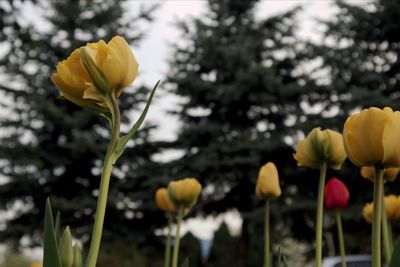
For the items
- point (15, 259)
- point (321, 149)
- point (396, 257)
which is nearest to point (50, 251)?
point (396, 257)

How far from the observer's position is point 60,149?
40.5 feet

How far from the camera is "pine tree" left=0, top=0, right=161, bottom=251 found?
11.7 m

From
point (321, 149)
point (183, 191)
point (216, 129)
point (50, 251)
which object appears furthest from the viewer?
point (216, 129)

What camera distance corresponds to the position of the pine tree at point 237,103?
1063 centimetres

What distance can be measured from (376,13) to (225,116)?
3.53 meters

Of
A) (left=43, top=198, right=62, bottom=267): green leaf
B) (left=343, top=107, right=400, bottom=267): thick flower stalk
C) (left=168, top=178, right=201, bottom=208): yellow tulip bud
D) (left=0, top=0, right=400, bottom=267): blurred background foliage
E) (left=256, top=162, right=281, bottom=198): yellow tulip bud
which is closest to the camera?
(left=43, top=198, right=62, bottom=267): green leaf

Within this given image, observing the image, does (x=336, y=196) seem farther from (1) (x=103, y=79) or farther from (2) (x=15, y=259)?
(2) (x=15, y=259)

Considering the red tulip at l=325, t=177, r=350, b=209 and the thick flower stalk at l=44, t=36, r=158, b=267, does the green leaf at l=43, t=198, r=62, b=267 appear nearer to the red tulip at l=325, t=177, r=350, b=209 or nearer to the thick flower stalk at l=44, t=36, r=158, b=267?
the thick flower stalk at l=44, t=36, r=158, b=267

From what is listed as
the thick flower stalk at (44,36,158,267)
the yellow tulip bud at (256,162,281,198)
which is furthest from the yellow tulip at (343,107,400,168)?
the yellow tulip bud at (256,162,281,198)

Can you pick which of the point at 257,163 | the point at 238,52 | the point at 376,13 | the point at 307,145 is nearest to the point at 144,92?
the point at 238,52

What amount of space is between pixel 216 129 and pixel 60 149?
3524mm

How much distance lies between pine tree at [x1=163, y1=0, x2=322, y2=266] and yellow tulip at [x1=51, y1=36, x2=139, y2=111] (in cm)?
933

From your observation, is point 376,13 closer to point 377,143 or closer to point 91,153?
point 91,153

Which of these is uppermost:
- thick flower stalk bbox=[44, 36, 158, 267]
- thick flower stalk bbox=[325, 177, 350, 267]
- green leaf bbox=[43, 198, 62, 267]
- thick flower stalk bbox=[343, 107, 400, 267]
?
thick flower stalk bbox=[325, 177, 350, 267]
